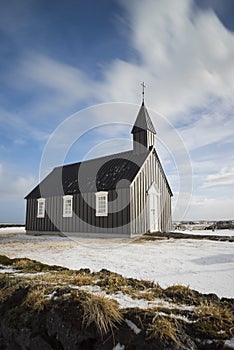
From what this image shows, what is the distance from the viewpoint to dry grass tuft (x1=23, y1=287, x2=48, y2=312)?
133 inches

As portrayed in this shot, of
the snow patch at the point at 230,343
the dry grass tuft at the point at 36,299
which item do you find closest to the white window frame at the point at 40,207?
the dry grass tuft at the point at 36,299

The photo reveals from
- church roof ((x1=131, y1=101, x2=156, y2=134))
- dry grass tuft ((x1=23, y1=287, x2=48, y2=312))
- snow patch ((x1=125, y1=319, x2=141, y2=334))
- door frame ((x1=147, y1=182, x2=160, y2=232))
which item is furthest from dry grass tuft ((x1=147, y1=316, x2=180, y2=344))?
church roof ((x1=131, y1=101, x2=156, y2=134))

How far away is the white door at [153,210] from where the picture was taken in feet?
63.1

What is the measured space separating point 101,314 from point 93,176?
60.9 ft

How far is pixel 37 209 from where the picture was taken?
79.1 ft

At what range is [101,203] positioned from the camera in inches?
739

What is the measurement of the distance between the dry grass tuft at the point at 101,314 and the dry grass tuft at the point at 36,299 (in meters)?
0.68

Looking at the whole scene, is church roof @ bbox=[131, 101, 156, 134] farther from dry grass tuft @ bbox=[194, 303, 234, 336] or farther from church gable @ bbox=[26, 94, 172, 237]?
dry grass tuft @ bbox=[194, 303, 234, 336]

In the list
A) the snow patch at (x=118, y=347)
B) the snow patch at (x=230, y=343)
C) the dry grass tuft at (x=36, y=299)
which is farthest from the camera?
the dry grass tuft at (x=36, y=299)

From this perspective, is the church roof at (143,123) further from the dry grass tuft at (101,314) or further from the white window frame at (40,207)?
the dry grass tuft at (101,314)

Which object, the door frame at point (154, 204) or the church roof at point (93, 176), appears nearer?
the church roof at point (93, 176)

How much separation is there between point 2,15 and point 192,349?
10888 mm

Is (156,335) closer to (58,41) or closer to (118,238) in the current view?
(58,41)

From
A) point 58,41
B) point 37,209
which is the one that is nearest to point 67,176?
point 37,209
